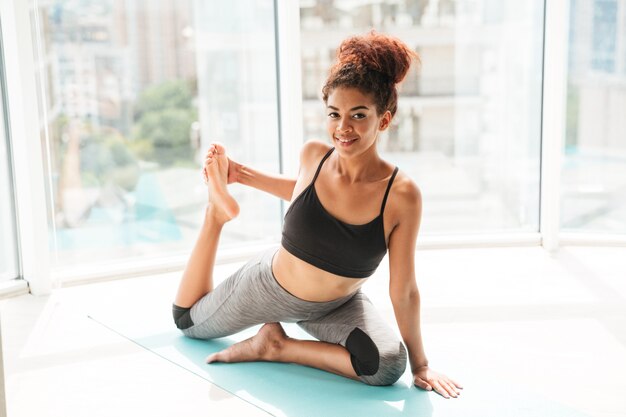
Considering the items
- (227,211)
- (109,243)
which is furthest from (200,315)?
(109,243)

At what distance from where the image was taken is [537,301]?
3174 mm

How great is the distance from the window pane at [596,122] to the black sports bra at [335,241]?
226 cm

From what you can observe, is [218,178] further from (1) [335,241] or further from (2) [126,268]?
(2) [126,268]

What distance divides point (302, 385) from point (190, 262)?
65 centimetres

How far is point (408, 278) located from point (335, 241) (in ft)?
0.82

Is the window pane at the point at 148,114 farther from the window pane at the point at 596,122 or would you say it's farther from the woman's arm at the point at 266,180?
the window pane at the point at 596,122

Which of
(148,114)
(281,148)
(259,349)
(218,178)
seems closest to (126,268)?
(148,114)

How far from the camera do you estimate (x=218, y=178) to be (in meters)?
2.60

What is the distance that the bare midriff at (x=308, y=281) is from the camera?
2.31 meters

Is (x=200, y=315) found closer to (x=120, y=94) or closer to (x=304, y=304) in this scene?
(x=304, y=304)

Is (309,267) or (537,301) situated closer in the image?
(309,267)

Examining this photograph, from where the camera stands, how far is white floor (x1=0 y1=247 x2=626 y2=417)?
2.23 m

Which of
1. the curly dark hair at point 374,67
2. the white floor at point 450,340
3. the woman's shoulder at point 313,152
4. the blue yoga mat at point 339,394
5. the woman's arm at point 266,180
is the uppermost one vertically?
the curly dark hair at point 374,67

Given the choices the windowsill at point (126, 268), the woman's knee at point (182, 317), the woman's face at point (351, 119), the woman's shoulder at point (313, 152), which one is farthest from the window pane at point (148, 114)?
the woman's face at point (351, 119)
